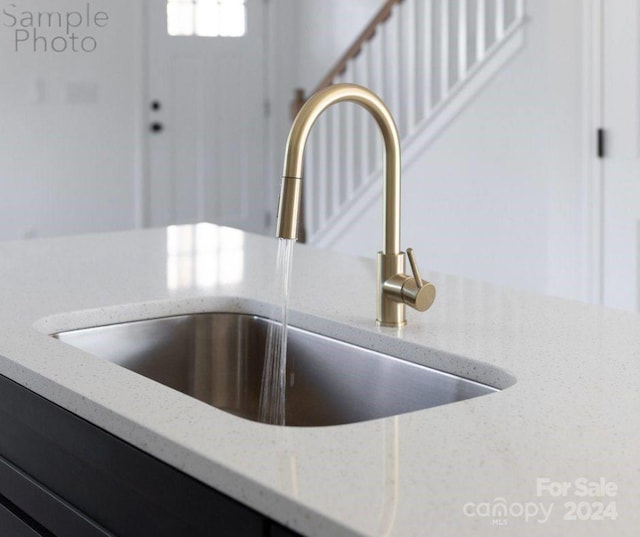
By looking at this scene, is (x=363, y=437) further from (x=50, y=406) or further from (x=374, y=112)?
(x=374, y=112)

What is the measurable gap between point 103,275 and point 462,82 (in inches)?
117

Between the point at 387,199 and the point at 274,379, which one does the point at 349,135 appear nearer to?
the point at 274,379

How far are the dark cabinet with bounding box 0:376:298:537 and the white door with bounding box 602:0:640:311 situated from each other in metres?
2.99

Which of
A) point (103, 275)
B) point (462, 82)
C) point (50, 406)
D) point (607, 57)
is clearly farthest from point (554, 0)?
point (50, 406)

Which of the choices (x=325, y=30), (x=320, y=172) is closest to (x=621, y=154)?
(x=320, y=172)

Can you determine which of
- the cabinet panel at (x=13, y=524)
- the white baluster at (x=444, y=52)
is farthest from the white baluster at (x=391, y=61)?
the cabinet panel at (x=13, y=524)

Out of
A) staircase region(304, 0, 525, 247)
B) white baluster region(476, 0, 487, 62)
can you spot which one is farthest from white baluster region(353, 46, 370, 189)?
white baluster region(476, 0, 487, 62)

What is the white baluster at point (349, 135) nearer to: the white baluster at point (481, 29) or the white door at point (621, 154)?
the white baluster at point (481, 29)

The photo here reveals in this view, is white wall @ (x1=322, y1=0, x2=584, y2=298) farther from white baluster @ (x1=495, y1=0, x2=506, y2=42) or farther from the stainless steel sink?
the stainless steel sink

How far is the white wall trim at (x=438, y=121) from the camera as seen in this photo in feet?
14.7

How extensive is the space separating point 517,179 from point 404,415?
3.56 meters

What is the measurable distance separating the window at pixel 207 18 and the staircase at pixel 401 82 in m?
1.54

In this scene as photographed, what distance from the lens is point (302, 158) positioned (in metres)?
1.30

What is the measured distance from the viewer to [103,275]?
6.63 ft
